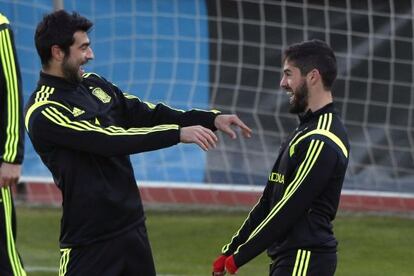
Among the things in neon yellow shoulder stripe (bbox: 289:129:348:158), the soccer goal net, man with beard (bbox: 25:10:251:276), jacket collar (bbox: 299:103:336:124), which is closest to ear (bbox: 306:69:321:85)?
jacket collar (bbox: 299:103:336:124)

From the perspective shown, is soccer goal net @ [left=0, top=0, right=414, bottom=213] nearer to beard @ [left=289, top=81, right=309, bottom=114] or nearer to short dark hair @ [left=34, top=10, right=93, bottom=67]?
beard @ [left=289, top=81, right=309, bottom=114]

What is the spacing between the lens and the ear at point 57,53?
5727 mm

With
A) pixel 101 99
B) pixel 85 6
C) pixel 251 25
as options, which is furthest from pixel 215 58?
pixel 101 99

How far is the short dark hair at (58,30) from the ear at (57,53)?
0.01 m

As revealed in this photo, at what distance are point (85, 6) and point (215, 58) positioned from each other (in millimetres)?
1477

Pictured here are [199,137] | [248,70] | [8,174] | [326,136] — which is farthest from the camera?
[248,70]

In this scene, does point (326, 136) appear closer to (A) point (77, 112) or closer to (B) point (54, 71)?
(A) point (77, 112)

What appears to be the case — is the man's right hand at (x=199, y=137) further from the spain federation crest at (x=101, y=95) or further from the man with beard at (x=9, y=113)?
the man with beard at (x=9, y=113)

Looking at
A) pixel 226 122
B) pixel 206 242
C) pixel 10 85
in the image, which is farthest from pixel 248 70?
pixel 10 85

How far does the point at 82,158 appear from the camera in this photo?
18.7 ft

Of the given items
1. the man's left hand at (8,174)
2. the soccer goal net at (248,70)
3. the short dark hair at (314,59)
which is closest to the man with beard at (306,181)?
the short dark hair at (314,59)

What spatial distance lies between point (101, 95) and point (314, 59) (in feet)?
3.67

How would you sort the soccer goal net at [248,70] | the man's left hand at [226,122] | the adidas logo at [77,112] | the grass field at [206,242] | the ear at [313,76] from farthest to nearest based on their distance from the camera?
the soccer goal net at [248,70]
the grass field at [206,242]
the man's left hand at [226,122]
the adidas logo at [77,112]
the ear at [313,76]

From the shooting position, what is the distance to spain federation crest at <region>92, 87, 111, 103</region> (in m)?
5.94
